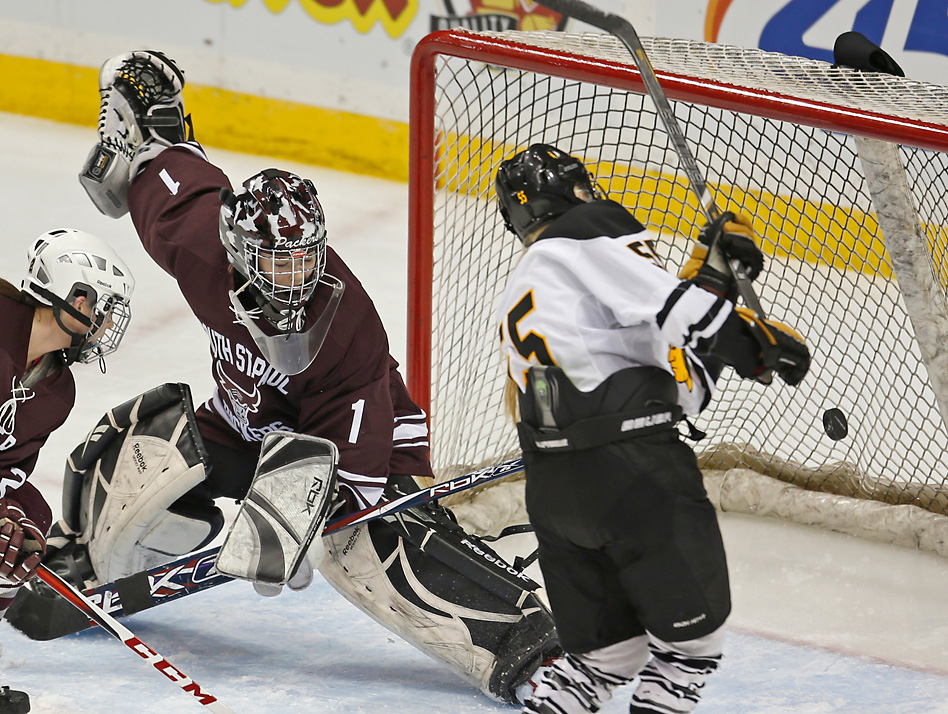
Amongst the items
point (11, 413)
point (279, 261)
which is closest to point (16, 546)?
point (11, 413)

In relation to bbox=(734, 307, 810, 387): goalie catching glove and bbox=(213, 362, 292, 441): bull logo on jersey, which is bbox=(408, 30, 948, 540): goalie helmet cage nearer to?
bbox=(213, 362, 292, 441): bull logo on jersey

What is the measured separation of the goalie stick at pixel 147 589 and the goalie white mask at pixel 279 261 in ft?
1.13

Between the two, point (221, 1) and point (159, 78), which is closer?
point (159, 78)

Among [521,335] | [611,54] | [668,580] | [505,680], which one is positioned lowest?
[505,680]

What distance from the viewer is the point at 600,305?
80.2 inches

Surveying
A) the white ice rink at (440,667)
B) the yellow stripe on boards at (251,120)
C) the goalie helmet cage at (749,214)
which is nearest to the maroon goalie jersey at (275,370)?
the white ice rink at (440,667)

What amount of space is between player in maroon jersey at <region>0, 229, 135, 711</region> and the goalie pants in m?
0.80

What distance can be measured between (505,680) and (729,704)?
410 millimetres

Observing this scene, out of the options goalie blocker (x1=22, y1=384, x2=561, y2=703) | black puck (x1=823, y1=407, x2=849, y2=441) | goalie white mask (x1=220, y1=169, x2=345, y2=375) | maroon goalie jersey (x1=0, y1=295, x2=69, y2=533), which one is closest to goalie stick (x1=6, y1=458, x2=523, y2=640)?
goalie blocker (x1=22, y1=384, x2=561, y2=703)

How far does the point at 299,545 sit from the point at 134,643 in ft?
1.06

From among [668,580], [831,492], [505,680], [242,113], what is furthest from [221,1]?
[668,580]

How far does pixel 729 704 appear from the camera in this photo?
2555 mm

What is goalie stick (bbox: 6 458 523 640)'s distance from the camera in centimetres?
262

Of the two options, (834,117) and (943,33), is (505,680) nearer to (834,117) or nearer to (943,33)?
(834,117)
